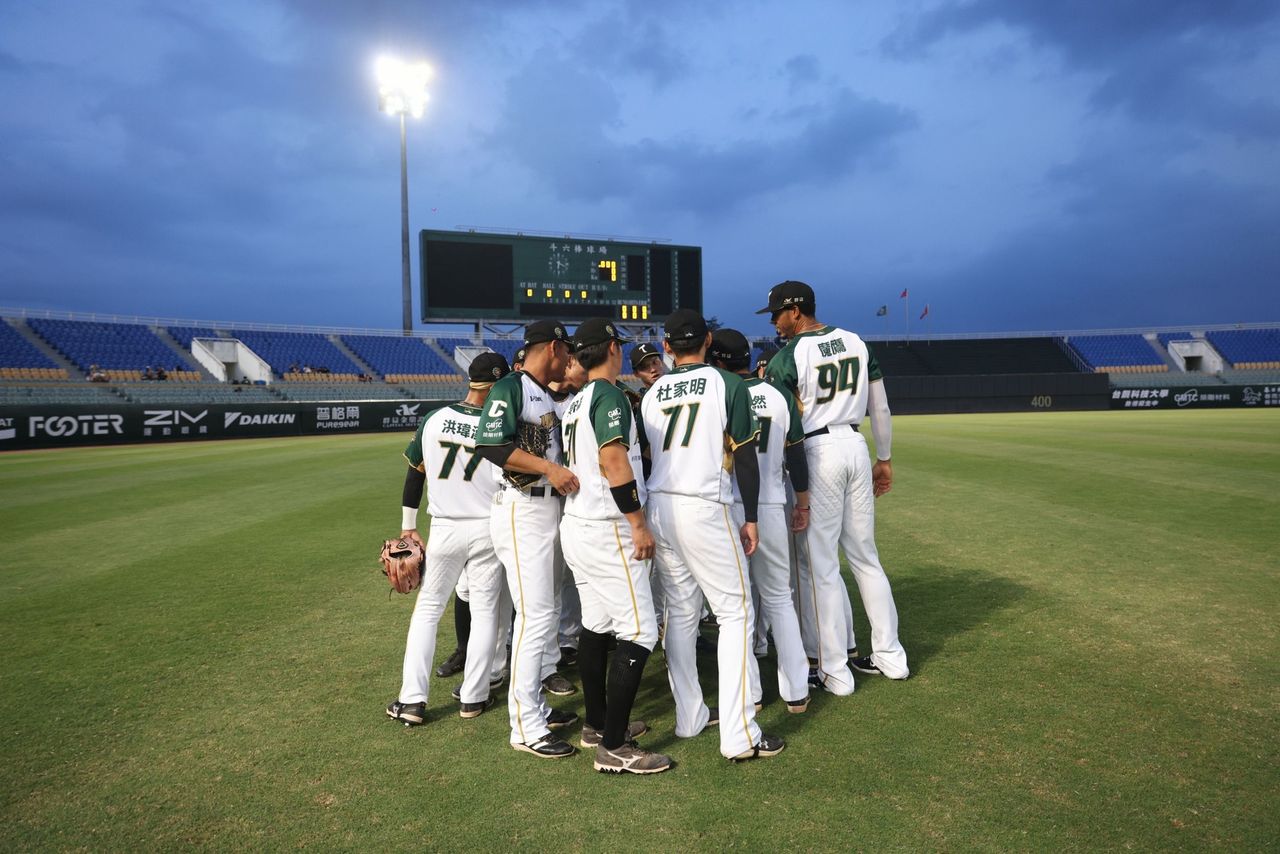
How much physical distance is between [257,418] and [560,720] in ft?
90.8

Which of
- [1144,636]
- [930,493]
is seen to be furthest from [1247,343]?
[1144,636]

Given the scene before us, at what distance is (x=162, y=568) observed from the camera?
747cm

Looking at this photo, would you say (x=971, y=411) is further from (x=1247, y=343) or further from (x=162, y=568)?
(x=162, y=568)

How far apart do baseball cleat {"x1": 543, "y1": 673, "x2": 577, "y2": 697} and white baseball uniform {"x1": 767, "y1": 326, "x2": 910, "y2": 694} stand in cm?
157

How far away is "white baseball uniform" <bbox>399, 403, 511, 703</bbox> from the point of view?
4.12 m

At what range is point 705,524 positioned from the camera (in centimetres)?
354

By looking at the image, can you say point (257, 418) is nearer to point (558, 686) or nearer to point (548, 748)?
point (558, 686)

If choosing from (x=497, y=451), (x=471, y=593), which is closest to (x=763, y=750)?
(x=471, y=593)

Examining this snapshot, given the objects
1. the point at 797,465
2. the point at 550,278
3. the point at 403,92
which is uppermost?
the point at 403,92

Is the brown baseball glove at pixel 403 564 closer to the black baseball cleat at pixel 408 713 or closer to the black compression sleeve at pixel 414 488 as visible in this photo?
the black compression sleeve at pixel 414 488

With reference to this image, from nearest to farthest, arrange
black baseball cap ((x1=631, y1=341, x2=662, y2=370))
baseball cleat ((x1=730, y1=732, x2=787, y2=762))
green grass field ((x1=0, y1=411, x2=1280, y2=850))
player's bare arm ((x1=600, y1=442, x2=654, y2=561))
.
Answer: green grass field ((x1=0, y1=411, x2=1280, y2=850)), player's bare arm ((x1=600, y1=442, x2=654, y2=561)), baseball cleat ((x1=730, y1=732, x2=787, y2=762)), black baseball cap ((x1=631, y1=341, x2=662, y2=370))

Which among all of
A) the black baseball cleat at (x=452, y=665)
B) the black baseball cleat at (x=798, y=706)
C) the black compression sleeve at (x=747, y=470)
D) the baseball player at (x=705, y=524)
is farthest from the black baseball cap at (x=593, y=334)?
the black baseball cleat at (x=452, y=665)

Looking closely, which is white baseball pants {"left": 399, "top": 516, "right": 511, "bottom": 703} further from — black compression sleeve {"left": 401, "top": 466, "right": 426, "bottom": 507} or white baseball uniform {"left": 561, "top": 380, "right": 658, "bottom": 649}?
white baseball uniform {"left": 561, "top": 380, "right": 658, "bottom": 649}

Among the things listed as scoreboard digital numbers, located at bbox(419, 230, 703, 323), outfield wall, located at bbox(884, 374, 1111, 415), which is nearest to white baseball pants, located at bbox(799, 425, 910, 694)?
scoreboard digital numbers, located at bbox(419, 230, 703, 323)
